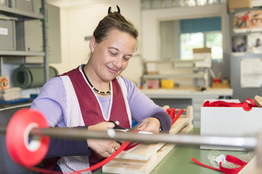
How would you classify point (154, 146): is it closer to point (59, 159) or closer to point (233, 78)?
point (59, 159)

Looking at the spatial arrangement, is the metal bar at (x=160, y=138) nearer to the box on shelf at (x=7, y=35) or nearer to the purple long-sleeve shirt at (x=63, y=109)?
the purple long-sleeve shirt at (x=63, y=109)

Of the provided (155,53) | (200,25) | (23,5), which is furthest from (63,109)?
(200,25)

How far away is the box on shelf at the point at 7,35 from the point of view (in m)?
2.22

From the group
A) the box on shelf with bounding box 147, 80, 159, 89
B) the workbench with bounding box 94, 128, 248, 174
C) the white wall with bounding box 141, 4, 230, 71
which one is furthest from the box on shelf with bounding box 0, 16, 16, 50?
the white wall with bounding box 141, 4, 230, 71

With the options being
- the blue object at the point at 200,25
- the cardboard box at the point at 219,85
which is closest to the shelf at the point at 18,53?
the cardboard box at the point at 219,85

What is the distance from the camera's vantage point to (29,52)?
2477mm

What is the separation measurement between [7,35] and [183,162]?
198cm

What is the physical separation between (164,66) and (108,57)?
124 inches

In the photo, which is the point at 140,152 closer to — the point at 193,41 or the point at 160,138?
the point at 160,138

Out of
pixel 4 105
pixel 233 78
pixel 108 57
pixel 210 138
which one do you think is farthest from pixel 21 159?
pixel 233 78

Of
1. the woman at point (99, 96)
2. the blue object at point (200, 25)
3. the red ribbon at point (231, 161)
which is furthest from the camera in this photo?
the blue object at point (200, 25)

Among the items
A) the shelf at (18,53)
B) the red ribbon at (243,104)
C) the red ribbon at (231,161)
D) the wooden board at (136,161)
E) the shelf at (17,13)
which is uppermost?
the shelf at (17,13)

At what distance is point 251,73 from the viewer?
11.0ft

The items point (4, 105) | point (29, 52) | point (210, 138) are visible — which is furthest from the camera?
point (29, 52)
